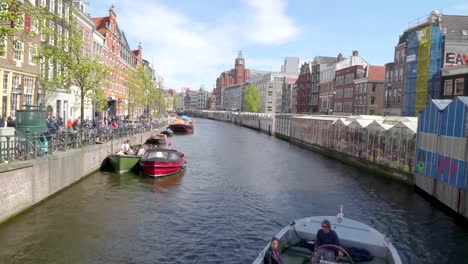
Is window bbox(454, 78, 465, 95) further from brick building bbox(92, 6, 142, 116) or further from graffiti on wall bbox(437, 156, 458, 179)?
brick building bbox(92, 6, 142, 116)

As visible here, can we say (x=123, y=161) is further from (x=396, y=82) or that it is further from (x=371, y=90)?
(x=371, y=90)

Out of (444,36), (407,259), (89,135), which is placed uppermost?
(444,36)

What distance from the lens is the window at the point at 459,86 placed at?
51.5 meters

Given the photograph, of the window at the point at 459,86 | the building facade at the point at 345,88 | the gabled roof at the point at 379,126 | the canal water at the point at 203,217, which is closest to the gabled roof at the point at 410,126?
the gabled roof at the point at 379,126

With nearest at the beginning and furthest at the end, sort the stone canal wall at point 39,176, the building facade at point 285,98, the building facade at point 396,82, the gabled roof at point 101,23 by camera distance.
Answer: the stone canal wall at point 39,176, the gabled roof at point 101,23, the building facade at point 396,82, the building facade at point 285,98

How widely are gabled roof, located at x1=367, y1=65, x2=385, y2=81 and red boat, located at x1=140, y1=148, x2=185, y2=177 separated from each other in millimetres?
65595

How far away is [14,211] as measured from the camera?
1861cm

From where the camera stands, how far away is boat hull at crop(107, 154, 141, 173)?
3348 cm

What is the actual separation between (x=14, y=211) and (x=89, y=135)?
14896 mm

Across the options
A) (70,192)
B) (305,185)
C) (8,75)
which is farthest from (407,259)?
(8,75)

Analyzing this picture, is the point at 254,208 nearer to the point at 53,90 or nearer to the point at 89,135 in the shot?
the point at 89,135

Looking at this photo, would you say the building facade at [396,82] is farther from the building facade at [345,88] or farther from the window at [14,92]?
the window at [14,92]

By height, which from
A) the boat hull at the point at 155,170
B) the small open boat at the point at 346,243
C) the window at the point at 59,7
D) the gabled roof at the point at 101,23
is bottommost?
the boat hull at the point at 155,170

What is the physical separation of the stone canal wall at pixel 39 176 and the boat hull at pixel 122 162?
6.78ft
